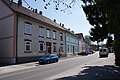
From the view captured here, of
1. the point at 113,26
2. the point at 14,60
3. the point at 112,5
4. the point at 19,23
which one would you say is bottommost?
the point at 14,60

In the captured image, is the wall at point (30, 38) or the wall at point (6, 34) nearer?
the wall at point (6, 34)

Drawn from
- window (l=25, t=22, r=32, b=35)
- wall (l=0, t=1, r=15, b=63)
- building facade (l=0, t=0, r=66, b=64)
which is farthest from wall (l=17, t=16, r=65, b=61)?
wall (l=0, t=1, r=15, b=63)

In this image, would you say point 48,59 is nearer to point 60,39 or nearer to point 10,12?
point 10,12

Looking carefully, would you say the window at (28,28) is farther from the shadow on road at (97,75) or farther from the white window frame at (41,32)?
the shadow on road at (97,75)

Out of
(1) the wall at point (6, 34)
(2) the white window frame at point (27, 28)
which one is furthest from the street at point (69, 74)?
(2) the white window frame at point (27, 28)

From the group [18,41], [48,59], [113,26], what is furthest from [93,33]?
[113,26]

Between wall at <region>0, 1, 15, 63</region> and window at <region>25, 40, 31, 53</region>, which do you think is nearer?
wall at <region>0, 1, 15, 63</region>

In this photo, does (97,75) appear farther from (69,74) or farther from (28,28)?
(28,28)

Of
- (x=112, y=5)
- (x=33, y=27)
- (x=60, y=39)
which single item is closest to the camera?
(x=112, y=5)

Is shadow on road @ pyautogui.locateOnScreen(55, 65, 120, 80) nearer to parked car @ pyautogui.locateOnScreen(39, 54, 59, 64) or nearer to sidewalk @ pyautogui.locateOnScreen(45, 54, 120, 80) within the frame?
sidewalk @ pyautogui.locateOnScreen(45, 54, 120, 80)

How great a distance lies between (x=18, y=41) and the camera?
113 ft

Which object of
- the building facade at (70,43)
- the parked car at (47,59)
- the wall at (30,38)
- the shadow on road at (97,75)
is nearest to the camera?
the shadow on road at (97,75)

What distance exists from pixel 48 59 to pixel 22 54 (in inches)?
168

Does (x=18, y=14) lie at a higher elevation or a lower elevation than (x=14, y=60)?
higher
